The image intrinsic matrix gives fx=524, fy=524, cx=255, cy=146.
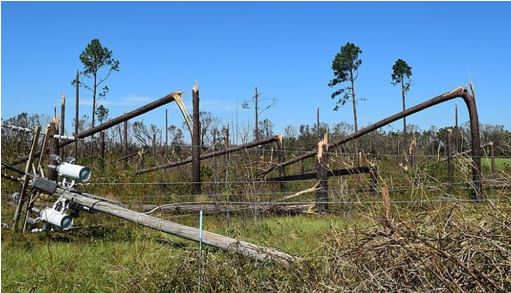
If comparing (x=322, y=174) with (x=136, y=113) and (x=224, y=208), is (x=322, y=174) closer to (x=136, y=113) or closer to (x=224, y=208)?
(x=224, y=208)

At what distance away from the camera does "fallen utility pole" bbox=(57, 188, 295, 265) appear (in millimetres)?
3598

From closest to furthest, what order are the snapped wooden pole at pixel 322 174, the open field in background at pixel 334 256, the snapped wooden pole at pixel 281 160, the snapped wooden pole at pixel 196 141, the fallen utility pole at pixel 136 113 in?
1. the open field in background at pixel 334 256
2. the fallen utility pole at pixel 136 113
3. the snapped wooden pole at pixel 196 141
4. the snapped wooden pole at pixel 322 174
5. the snapped wooden pole at pixel 281 160

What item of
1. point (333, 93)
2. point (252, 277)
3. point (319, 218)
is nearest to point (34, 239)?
point (252, 277)

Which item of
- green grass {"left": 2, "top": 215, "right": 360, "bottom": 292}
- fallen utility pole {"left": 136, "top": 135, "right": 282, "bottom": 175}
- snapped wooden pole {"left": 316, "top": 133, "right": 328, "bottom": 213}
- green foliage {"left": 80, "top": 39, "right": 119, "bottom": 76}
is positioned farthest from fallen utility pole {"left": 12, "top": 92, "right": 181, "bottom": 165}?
green foliage {"left": 80, "top": 39, "right": 119, "bottom": 76}

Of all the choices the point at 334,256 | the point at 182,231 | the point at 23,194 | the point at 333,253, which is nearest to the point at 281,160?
the point at 23,194

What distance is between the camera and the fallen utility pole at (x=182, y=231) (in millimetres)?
3598

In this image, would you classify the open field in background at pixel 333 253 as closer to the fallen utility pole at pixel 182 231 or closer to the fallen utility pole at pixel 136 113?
the fallen utility pole at pixel 182 231

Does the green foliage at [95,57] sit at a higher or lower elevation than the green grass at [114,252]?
higher

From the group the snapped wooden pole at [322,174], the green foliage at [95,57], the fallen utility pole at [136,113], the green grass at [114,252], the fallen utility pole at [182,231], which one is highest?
the green foliage at [95,57]

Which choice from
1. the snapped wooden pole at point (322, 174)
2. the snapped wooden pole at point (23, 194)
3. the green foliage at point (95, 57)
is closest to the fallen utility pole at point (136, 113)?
the snapped wooden pole at point (23, 194)

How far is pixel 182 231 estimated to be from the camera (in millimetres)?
5195

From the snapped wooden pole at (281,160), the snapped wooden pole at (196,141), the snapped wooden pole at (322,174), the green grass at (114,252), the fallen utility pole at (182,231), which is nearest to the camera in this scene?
the fallen utility pole at (182,231)

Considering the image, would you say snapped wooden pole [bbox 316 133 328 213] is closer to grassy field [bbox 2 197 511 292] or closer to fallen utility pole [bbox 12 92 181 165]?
fallen utility pole [bbox 12 92 181 165]

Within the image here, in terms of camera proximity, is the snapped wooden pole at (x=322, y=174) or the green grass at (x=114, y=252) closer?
the green grass at (x=114, y=252)
